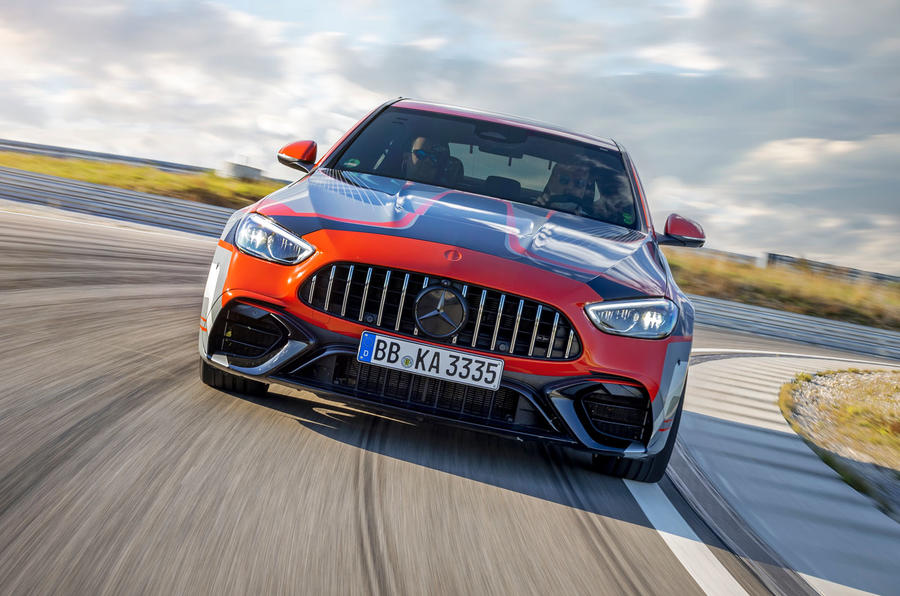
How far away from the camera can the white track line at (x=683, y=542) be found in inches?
94.7

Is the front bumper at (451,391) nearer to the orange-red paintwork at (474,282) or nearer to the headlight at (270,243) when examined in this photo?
the orange-red paintwork at (474,282)

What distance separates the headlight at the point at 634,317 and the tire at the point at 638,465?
0.37 metres

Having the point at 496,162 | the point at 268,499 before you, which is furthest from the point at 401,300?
the point at 496,162

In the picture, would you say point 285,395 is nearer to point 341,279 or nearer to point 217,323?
point 217,323

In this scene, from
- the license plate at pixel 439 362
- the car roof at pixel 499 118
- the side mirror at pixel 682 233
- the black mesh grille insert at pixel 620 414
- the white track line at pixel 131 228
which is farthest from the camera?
the white track line at pixel 131 228

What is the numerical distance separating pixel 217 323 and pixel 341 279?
1.68 feet

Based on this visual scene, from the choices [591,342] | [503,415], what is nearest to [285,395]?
[503,415]

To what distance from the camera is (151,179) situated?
55.3 feet

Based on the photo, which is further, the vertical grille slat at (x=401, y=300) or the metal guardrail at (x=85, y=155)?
the metal guardrail at (x=85, y=155)

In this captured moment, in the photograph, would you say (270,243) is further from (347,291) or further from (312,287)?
(347,291)

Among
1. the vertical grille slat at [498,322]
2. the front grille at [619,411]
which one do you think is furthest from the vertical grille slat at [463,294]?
the front grille at [619,411]

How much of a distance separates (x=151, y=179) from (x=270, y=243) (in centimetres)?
1501

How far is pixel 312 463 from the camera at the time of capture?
109 inches

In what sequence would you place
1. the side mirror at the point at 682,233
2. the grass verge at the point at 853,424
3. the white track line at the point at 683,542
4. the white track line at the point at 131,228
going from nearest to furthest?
1. the white track line at the point at 683,542
2. the grass verge at the point at 853,424
3. the side mirror at the point at 682,233
4. the white track line at the point at 131,228
